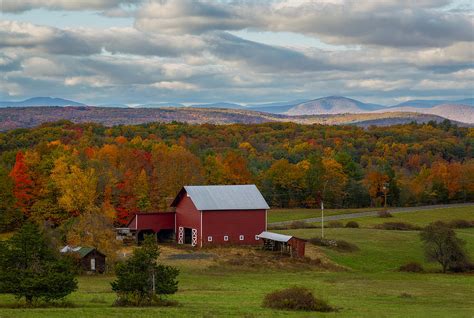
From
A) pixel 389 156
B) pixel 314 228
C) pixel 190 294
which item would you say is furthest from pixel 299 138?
pixel 190 294

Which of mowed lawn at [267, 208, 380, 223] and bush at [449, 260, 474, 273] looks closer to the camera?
bush at [449, 260, 474, 273]

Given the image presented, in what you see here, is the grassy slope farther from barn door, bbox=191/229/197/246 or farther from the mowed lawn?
barn door, bbox=191/229/197/246

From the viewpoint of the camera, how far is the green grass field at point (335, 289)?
103ft

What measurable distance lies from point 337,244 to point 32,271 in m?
40.9

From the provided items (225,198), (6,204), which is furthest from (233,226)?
(6,204)

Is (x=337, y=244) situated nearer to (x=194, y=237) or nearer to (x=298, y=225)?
(x=194, y=237)

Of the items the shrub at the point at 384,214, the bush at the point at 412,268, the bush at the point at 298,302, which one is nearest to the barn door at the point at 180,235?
the bush at the point at 412,268

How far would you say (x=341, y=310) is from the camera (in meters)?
34.6

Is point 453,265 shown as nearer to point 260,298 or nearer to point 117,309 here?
point 260,298

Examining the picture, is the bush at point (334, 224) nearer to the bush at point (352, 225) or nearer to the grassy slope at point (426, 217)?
the bush at point (352, 225)

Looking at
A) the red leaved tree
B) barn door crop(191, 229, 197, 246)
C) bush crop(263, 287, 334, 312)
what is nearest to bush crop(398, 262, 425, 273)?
barn door crop(191, 229, 197, 246)

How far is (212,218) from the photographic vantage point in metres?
70.8

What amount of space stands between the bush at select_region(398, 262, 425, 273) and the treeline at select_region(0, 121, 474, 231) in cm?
2426

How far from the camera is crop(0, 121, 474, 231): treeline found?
270ft
